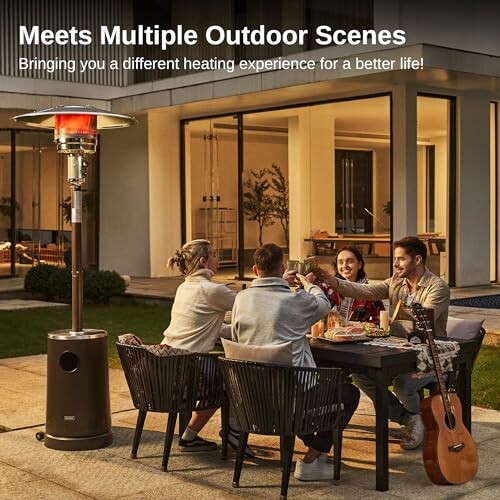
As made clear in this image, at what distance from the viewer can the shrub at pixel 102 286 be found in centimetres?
1421

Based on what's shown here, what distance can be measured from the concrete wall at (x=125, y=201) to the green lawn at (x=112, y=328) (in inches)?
143

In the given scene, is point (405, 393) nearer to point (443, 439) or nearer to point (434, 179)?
point (443, 439)

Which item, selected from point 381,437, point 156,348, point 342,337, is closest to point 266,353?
point 342,337

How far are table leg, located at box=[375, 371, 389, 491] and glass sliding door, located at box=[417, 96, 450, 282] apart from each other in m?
9.51

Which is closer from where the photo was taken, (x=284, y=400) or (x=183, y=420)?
(x=284, y=400)

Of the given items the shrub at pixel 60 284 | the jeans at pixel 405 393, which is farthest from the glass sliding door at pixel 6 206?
the jeans at pixel 405 393

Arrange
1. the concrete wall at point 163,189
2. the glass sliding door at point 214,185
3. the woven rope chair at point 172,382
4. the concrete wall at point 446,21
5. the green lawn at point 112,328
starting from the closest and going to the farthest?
the woven rope chair at point 172,382, the green lawn at point 112,328, the concrete wall at point 446,21, the glass sliding door at point 214,185, the concrete wall at point 163,189

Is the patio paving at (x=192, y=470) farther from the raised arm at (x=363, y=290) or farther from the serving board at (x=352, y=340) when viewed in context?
the raised arm at (x=363, y=290)

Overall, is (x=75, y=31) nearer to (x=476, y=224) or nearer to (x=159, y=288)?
(x=159, y=288)

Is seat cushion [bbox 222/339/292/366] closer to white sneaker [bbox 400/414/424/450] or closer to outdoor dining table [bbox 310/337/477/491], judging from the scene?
outdoor dining table [bbox 310/337/477/491]

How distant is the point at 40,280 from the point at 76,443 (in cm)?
952

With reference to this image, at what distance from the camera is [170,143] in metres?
18.0

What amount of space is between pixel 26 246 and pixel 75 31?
13.5 ft

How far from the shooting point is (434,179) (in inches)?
578
